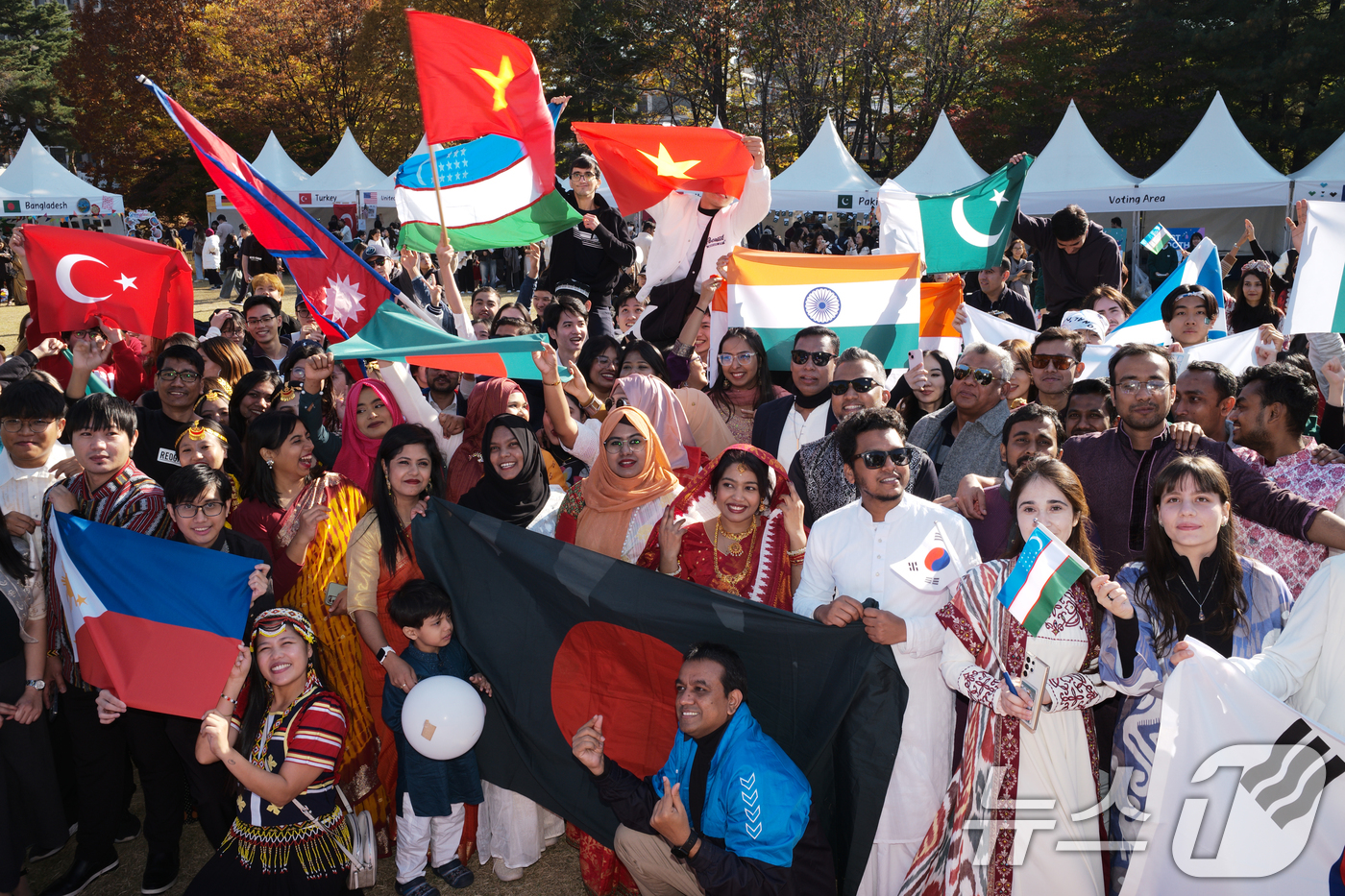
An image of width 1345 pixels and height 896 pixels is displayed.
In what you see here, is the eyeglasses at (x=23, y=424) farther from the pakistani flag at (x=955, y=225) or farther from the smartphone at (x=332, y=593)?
the pakistani flag at (x=955, y=225)

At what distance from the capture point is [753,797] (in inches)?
126

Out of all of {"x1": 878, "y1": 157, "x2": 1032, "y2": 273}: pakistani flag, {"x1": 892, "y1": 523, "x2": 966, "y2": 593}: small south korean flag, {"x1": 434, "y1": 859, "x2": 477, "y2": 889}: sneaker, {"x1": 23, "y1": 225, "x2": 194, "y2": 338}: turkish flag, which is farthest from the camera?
{"x1": 878, "y1": 157, "x2": 1032, "y2": 273}: pakistani flag

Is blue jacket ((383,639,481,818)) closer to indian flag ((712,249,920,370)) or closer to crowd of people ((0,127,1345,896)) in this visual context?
crowd of people ((0,127,1345,896))

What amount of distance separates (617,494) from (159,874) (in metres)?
2.37

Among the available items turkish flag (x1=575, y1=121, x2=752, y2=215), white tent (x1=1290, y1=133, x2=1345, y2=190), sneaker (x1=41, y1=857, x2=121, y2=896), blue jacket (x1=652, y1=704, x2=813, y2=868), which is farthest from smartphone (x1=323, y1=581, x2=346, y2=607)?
white tent (x1=1290, y1=133, x2=1345, y2=190)

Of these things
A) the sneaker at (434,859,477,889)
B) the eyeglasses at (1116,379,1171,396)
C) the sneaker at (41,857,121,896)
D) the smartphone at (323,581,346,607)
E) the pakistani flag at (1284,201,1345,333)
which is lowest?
the sneaker at (41,857,121,896)

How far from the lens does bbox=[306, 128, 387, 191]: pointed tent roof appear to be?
24828 mm

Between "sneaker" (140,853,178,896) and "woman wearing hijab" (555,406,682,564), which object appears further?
"woman wearing hijab" (555,406,682,564)

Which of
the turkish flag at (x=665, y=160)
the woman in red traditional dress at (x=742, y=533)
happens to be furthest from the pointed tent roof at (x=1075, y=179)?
the woman in red traditional dress at (x=742, y=533)

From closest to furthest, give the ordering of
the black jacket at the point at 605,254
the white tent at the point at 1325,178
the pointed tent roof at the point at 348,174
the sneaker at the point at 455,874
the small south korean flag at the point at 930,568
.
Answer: the small south korean flag at the point at 930,568, the sneaker at the point at 455,874, the black jacket at the point at 605,254, the white tent at the point at 1325,178, the pointed tent roof at the point at 348,174

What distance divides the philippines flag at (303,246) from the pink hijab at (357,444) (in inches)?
14.3

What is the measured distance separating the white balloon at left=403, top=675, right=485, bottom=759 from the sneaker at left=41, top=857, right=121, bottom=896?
1495 mm

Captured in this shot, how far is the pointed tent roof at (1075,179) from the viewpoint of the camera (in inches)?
715

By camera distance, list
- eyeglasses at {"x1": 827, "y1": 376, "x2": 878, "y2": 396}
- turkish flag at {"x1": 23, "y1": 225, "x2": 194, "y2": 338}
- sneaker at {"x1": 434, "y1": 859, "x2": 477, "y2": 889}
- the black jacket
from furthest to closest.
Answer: the black jacket < turkish flag at {"x1": 23, "y1": 225, "x2": 194, "y2": 338} < eyeglasses at {"x1": 827, "y1": 376, "x2": 878, "y2": 396} < sneaker at {"x1": 434, "y1": 859, "x2": 477, "y2": 889}
